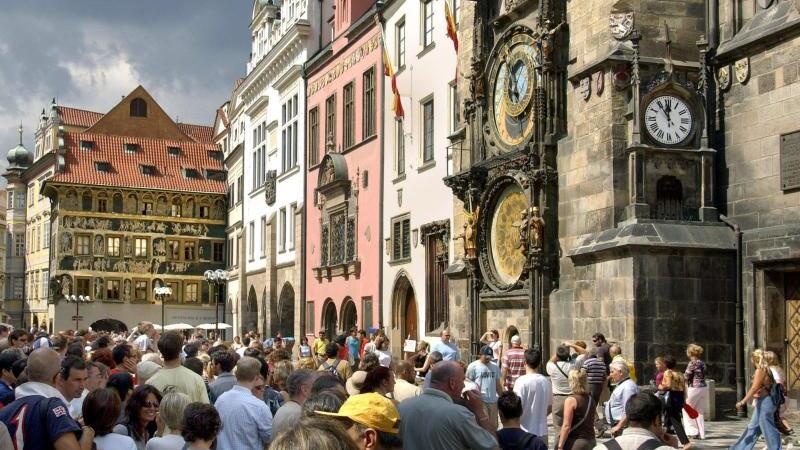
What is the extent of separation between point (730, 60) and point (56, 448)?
14.7 meters

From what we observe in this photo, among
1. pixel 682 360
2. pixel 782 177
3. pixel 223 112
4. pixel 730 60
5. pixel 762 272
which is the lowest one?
pixel 682 360

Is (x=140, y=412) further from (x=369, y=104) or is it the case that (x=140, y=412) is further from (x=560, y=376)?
(x=369, y=104)

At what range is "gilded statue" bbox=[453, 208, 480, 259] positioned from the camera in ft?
78.2

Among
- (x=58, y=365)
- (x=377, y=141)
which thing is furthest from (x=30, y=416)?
(x=377, y=141)

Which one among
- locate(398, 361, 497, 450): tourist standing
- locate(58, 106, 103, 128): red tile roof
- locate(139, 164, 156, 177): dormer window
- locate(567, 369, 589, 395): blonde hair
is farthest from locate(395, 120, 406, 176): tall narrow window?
locate(58, 106, 103, 128): red tile roof

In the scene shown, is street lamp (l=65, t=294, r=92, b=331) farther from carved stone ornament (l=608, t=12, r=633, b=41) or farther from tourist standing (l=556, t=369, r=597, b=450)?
tourist standing (l=556, t=369, r=597, b=450)

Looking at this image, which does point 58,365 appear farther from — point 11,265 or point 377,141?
point 11,265

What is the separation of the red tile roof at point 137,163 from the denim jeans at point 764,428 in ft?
186

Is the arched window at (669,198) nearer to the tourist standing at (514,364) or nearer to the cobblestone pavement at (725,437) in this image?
the cobblestone pavement at (725,437)

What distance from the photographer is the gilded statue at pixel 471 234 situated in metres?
23.8

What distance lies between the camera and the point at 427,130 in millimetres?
31797

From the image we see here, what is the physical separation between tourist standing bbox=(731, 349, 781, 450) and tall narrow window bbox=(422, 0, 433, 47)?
19.6 meters

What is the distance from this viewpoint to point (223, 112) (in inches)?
2980

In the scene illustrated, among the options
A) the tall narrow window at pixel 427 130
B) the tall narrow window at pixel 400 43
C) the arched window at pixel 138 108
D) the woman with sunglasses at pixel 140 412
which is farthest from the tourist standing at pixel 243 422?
the arched window at pixel 138 108
